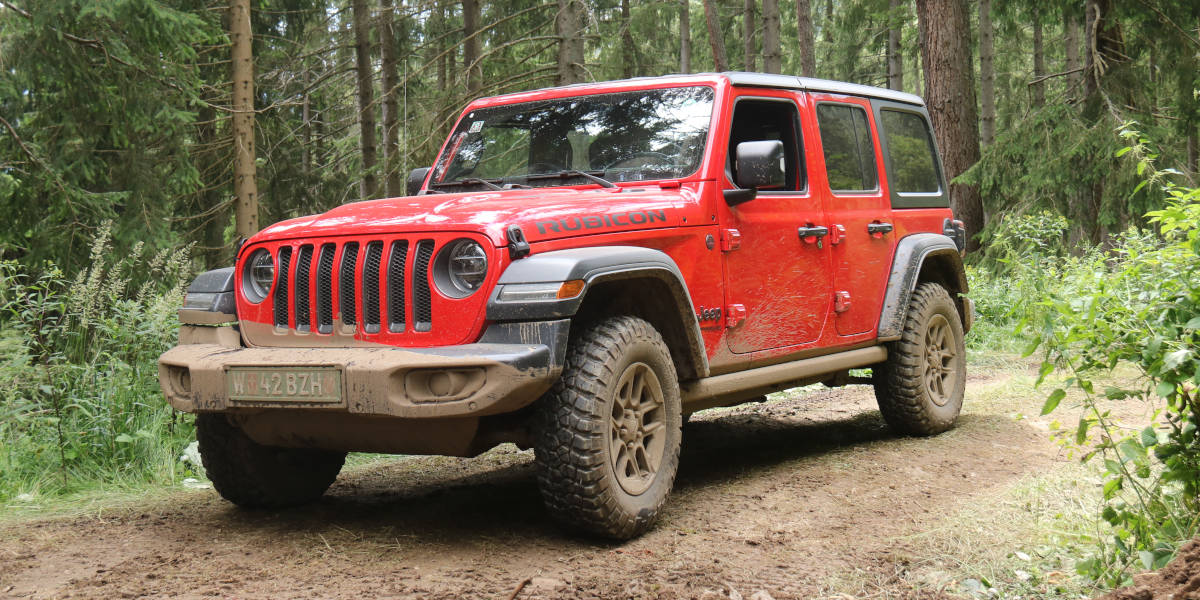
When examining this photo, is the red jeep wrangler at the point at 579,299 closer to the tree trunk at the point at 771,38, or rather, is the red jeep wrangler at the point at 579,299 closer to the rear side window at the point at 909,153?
the rear side window at the point at 909,153

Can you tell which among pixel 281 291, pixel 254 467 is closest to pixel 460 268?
pixel 281 291

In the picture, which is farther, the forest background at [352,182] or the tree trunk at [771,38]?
the tree trunk at [771,38]

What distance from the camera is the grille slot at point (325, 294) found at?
4.16 meters

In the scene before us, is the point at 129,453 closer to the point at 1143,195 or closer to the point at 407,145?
the point at 407,145

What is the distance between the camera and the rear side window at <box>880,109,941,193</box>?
6520 mm

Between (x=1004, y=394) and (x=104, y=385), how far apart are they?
6024mm

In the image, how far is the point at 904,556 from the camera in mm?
3887

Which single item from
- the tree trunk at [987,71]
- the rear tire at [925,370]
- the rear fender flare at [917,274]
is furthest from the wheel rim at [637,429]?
the tree trunk at [987,71]

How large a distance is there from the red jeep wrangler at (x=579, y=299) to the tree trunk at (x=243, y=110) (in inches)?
237

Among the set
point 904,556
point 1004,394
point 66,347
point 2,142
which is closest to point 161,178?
point 2,142

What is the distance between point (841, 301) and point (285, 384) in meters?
3.09

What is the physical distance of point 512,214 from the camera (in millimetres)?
4051

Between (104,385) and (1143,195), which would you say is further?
(1143,195)

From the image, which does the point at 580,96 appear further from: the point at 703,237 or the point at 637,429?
the point at 637,429
